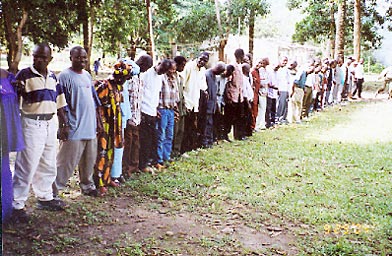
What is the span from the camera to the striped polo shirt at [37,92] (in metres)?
3.53

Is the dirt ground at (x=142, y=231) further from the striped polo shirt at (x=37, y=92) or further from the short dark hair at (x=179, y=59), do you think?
the short dark hair at (x=179, y=59)

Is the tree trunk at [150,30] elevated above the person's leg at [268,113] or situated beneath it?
elevated above

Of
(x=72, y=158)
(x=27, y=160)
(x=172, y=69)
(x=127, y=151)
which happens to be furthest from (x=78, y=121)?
(x=172, y=69)

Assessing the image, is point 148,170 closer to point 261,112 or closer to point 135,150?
point 135,150

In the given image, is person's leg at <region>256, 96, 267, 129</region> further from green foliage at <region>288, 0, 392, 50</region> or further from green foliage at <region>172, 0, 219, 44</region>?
green foliage at <region>288, 0, 392, 50</region>

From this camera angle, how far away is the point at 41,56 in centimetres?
352

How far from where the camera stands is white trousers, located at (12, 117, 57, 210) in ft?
11.9

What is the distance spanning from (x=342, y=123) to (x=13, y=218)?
7871 mm

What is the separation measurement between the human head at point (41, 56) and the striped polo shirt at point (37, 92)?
4cm

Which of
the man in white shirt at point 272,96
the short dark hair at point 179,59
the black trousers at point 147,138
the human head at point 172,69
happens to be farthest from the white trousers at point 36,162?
the man in white shirt at point 272,96

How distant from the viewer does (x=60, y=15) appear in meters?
3.16

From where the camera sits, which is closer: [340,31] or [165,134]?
[165,134]

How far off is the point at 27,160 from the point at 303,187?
3020mm

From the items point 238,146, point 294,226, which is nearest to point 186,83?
point 238,146
